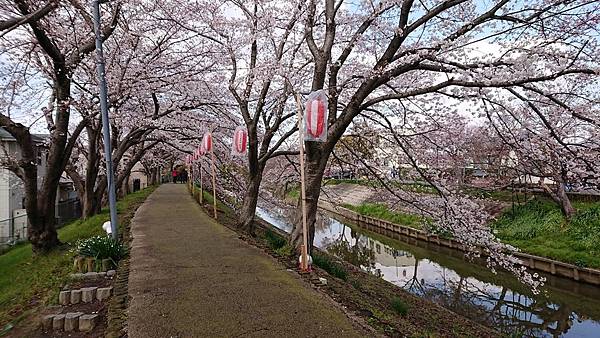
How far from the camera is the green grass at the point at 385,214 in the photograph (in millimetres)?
23302

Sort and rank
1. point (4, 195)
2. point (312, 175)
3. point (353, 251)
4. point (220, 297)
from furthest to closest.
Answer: point (353, 251) < point (4, 195) < point (312, 175) < point (220, 297)

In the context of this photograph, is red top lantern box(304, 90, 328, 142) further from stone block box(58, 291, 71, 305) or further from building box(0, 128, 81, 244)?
building box(0, 128, 81, 244)

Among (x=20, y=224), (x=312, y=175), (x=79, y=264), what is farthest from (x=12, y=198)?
(x=312, y=175)

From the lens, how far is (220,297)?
15.4 feet

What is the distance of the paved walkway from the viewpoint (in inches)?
153

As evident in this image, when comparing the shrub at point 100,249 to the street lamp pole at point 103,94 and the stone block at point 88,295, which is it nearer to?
the street lamp pole at point 103,94

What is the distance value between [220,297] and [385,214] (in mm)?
23597

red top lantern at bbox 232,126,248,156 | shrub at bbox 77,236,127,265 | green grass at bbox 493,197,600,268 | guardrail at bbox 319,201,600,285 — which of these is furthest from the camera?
green grass at bbox 493,197,600,268

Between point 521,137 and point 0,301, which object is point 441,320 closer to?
point 521,137

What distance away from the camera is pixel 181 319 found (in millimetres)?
4043

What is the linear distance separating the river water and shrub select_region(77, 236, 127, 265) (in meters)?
9.25

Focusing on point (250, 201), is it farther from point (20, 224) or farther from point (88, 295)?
point (20, 224)

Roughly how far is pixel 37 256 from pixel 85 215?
532 cm

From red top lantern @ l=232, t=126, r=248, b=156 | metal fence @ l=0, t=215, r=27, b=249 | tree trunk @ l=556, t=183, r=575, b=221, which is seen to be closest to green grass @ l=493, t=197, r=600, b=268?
tree trunk @ l=556, t=183, r=575, b=221
